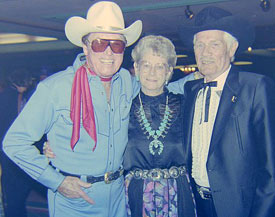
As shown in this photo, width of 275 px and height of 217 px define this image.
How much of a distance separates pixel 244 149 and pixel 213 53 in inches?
30.2

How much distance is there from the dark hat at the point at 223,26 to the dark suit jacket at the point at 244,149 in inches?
Answer: 14.0

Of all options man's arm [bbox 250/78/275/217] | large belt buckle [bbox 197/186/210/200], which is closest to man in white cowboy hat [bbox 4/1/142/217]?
large belt buckle [bbox 197/186/210/200]

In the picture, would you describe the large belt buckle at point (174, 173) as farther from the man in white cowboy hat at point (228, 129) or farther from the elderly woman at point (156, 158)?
the man in white cowboy hat at point (228, 129)

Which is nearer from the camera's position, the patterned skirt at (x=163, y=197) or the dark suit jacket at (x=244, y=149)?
the dark suit jacket at (x=244, y=149)

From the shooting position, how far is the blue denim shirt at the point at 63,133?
2.42 m

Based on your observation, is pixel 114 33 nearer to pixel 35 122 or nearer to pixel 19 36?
pixel 35 122

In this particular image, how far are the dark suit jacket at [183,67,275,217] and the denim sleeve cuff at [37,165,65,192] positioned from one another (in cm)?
111

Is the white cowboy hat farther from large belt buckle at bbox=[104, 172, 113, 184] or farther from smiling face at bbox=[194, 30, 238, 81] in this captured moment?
large belt buckle at bbox=[104, 172, 113, 184]

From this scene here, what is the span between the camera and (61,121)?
8.35 feet

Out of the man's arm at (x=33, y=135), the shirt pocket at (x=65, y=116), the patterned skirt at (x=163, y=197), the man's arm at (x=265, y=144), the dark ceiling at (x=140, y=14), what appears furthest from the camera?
the dark ceiling at (x=140, y=14)

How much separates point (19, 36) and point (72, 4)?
8202mm

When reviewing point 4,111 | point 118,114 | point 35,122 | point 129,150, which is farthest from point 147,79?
point 4,111

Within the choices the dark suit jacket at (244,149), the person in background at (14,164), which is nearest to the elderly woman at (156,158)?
the dark suit jacket at (244,149)

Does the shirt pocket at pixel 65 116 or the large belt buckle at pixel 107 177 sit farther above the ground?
the shirt pocket at pixel 65 116
